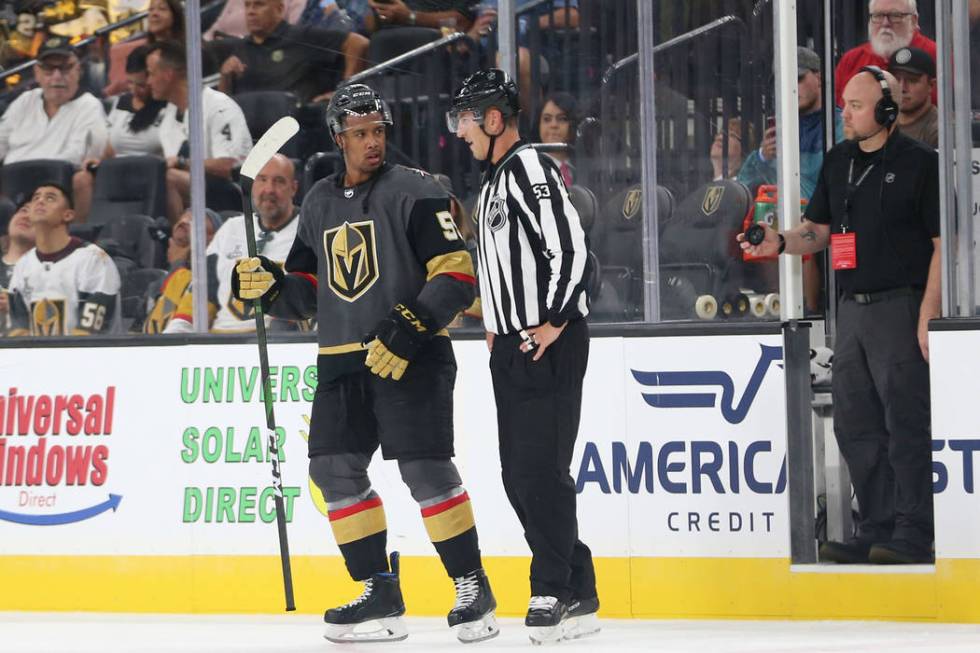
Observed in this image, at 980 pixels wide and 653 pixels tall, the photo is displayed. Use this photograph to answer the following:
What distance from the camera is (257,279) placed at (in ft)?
16.1

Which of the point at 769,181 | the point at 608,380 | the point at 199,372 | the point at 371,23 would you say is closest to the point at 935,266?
the point at 769,181

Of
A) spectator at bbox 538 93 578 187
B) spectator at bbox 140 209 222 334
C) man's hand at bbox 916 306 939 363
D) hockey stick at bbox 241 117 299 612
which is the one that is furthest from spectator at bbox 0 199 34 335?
man's hand at bbox 916 306 939 363

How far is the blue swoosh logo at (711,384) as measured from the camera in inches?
204

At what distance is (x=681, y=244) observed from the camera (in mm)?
5480

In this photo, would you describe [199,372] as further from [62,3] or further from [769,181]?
[769,181]

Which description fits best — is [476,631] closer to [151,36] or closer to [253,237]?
[253,237]

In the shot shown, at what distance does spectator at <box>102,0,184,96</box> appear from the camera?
19.4ft

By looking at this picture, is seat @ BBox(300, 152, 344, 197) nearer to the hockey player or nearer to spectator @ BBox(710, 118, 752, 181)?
the hockey player

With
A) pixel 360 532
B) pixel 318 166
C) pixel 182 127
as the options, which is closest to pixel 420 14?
pixel 318 166

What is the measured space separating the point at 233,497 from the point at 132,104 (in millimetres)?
1478

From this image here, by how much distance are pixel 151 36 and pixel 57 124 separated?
484 mm

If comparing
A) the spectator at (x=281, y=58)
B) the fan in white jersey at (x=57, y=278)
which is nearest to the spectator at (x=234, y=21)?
the spectator at (x=281, y=58)

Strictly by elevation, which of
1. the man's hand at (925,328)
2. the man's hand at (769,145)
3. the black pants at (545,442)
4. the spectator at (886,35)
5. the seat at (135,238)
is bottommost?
the black pants at (545,442)

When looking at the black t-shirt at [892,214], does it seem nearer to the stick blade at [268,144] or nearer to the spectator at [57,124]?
the stick blade at [268,144]
